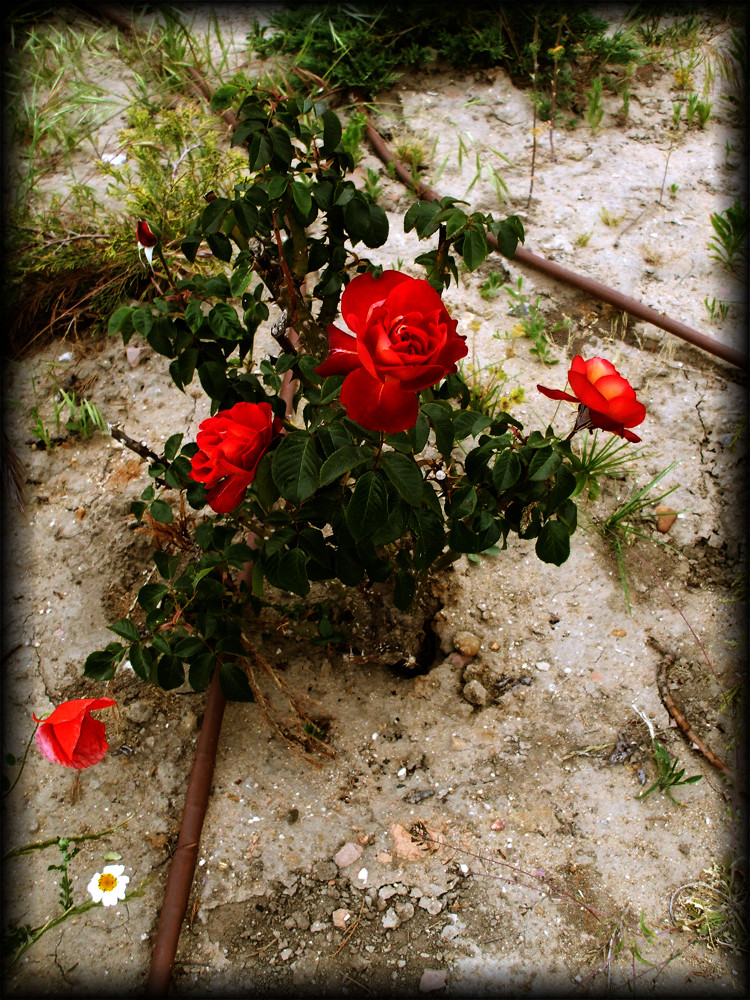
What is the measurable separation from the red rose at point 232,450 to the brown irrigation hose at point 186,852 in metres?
0.71

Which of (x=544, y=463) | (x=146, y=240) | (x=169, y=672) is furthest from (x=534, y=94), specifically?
(x=169, y=672)

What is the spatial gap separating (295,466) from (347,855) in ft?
2.98

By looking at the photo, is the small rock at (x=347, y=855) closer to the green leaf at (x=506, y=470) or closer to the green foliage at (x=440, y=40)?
the green leaf at (x=506, y=470)

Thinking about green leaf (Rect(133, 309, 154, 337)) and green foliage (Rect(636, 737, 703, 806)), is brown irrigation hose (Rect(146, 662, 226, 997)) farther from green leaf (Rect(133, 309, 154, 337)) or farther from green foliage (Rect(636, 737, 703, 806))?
green foliage (Rect(636, 737, 703, 806))

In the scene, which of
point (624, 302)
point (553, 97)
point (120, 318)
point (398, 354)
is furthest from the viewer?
point (553, 97)

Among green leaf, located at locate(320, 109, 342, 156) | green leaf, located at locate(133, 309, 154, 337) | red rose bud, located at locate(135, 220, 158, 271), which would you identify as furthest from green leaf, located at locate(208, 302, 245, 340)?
green leaf, located at locate(320, 109, 342, 156)

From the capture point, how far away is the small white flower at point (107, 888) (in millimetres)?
1427

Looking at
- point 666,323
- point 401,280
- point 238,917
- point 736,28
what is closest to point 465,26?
point 736,28

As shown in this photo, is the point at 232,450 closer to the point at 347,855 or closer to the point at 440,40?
the point at 347,855

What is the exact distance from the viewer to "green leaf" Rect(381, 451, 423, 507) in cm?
117

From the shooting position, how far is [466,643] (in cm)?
186

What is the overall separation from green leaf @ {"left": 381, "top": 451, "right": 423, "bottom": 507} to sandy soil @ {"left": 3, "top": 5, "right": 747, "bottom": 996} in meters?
0.80

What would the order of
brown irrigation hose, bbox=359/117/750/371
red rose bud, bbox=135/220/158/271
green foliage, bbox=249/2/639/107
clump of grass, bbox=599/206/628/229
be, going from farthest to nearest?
green foliage, bbox=249/2/639/107 → clump of grass, bbox=599/206/628/229 → brown irrigation hose, bbox=359/117/750/371 → red rose bud, bbox=135/220/158/271

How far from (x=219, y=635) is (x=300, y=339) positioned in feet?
2.42
